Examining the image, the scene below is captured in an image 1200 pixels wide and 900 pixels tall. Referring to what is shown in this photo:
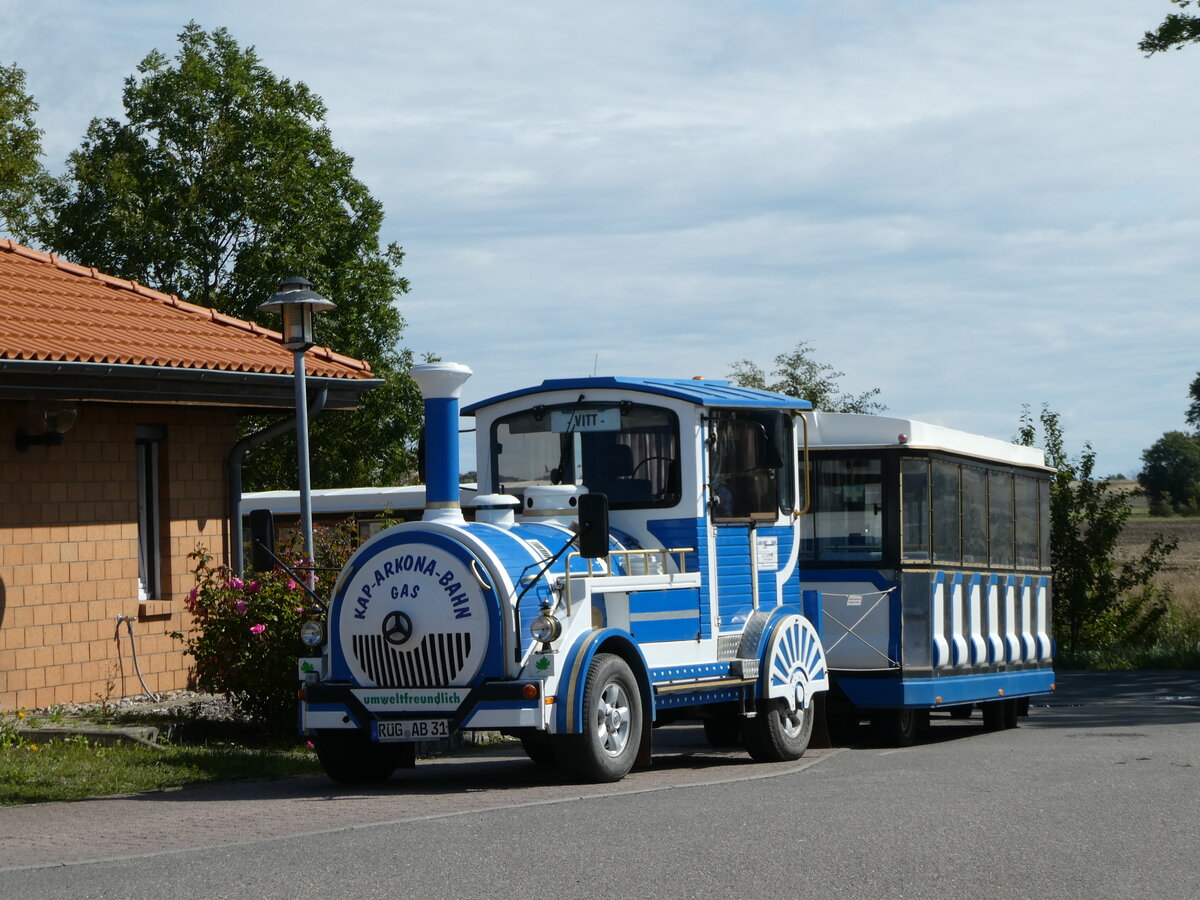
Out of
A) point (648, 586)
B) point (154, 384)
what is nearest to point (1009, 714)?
point (648, 586)

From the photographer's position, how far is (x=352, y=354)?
36.8 m

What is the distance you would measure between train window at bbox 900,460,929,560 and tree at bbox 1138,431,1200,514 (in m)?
82.0

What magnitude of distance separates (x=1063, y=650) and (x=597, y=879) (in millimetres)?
23586

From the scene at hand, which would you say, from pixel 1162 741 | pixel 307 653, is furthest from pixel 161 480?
pixel 1162 741

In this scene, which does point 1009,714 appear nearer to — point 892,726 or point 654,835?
point 892,726

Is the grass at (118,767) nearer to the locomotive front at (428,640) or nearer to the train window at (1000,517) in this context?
the locomotive front at (428,640)

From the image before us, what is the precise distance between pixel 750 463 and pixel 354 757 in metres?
3.72

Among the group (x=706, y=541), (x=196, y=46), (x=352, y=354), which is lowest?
(x=706, y=541)

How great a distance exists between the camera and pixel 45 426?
1398 centimetres

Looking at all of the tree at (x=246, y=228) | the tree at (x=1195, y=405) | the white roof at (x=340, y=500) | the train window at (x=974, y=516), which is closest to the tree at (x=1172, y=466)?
the tree at (x=1195, y=405)

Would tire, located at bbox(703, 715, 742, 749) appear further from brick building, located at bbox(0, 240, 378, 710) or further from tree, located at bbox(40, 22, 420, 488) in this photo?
tree, located at bbox(40, 22, 420, 488)

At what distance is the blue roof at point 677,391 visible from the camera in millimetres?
12219

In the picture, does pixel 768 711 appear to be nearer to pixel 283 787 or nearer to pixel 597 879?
pixel 283 787

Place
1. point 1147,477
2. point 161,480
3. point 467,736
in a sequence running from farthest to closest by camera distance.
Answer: point 1147,477, point 161,480, point 467,736
